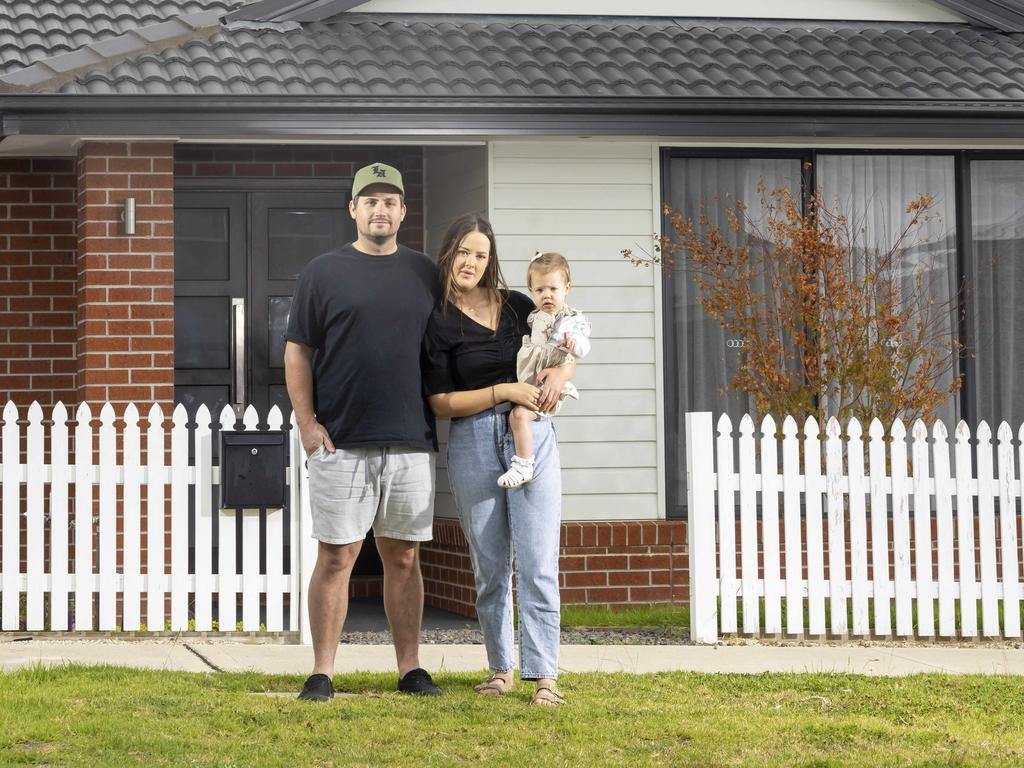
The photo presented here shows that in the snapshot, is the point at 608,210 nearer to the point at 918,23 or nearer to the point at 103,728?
the point at 918,23

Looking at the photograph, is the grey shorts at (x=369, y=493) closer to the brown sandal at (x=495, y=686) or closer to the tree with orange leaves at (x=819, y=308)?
the brown sandal at (x=495, y=686)

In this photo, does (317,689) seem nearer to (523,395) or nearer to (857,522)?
(523,395)

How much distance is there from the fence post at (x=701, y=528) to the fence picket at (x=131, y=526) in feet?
9.29

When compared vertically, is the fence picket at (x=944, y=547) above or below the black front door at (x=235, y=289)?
below

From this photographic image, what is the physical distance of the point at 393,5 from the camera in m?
9.95

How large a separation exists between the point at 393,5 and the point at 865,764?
665 centimetres

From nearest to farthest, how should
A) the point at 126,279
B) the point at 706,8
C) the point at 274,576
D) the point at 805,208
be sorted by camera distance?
the point at 274,576, the point at 126,279, the point at 805,208, the point at 706,8

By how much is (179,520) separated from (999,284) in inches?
221

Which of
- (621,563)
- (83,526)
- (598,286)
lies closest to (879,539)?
(621,563)

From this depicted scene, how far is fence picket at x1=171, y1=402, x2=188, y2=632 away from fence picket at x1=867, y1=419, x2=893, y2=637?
355cm

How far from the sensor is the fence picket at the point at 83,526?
770 cm

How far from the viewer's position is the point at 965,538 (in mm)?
Result: 7910

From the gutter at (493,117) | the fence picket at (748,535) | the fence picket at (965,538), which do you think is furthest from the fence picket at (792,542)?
the gutter at (493,117)

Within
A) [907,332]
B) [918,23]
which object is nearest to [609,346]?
[907,332]
